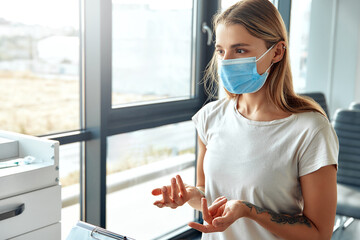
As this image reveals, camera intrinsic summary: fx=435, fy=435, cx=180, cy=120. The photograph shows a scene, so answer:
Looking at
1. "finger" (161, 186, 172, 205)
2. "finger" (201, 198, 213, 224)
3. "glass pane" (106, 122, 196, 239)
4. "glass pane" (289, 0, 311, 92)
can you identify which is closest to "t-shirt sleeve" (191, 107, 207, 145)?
"finger" (161, 186, 172, 205)

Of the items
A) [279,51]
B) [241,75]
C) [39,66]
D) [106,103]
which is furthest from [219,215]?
[39,66]

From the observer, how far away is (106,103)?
2158 millimetres

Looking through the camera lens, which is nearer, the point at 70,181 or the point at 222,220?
the point at 222,220

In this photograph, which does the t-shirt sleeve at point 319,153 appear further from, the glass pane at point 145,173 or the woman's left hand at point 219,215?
the glass pane at point 145,173

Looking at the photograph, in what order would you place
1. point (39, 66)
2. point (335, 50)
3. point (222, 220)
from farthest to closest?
point (335, 50) < point (39, 66) < point (222, 220)

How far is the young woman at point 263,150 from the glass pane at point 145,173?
3.71 feet

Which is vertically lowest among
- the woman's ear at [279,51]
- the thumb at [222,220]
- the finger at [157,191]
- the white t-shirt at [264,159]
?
the thumb at [222,220]

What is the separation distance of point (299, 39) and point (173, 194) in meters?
3.71

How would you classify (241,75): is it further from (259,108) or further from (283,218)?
(283,218)

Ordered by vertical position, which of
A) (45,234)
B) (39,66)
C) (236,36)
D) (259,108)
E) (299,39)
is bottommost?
(45,234)

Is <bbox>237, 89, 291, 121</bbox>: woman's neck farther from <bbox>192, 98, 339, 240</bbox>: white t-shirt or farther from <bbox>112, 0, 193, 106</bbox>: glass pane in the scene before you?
<bbox>112, 0, 193, 106</bbox>: glass pane

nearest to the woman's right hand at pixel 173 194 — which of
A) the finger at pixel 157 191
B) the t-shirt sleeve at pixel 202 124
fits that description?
the finger at pixel 157 191

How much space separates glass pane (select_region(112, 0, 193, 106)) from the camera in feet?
7.85

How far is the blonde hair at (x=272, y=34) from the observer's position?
130 centimetres
